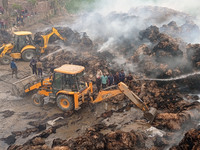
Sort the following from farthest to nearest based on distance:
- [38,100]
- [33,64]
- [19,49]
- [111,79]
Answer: [19,49], [33,64], [111,79], [38,100]

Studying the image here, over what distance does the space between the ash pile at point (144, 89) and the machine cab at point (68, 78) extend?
185 centimetres

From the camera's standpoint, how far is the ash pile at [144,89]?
20.5ft

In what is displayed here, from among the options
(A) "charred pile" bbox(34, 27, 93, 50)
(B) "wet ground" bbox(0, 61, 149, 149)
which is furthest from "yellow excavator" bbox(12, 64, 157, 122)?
(A) "charred pile" bbox(34, 27, 93, 50)

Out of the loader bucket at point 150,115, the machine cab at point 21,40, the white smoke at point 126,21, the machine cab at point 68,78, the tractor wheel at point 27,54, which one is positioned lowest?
the loader bucket at point 150,115

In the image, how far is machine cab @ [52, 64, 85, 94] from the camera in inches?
320

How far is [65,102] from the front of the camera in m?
8.50

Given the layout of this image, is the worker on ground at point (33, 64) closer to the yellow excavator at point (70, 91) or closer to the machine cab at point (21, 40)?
the machine cab at point (21, 40)

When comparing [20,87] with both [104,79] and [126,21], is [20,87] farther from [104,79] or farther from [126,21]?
[126,21]

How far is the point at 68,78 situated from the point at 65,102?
114cm

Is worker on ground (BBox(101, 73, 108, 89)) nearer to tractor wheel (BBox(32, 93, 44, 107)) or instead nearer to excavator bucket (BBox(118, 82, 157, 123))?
excavator bucket (BBox(118, 82, 157, 123))

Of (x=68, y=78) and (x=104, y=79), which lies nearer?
(x=68, y=78)

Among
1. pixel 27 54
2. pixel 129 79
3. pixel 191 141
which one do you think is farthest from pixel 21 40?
pixel 191 141

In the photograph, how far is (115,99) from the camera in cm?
972

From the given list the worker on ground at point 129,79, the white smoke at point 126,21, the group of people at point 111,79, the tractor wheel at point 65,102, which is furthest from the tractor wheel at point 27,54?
the worker on ground at point 129,79
